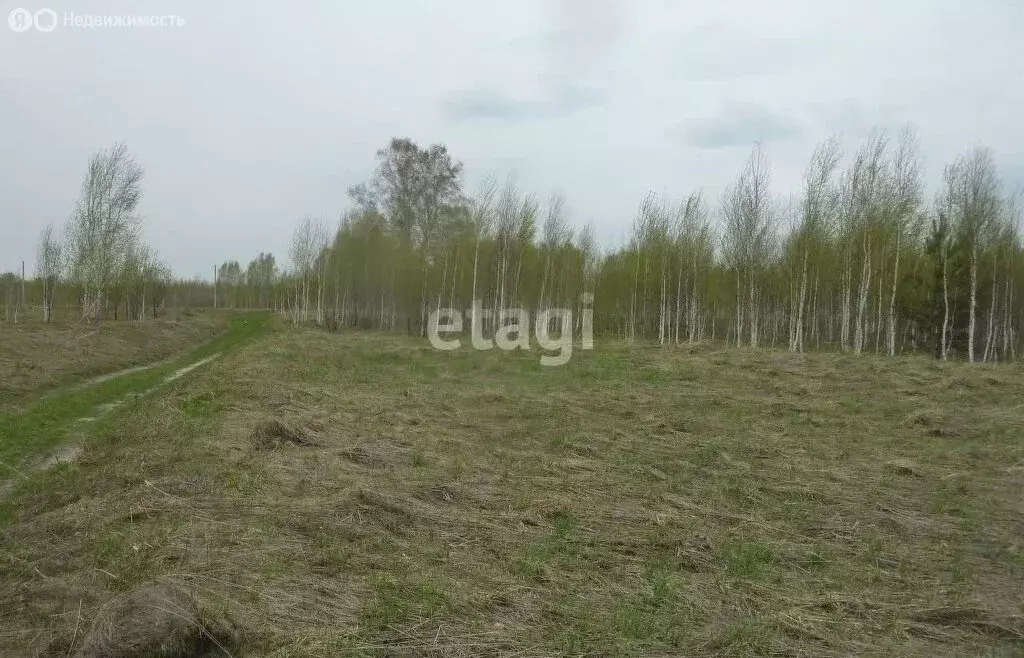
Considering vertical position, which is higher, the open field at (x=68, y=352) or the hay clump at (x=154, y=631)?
the open field at (x=68, y=352)

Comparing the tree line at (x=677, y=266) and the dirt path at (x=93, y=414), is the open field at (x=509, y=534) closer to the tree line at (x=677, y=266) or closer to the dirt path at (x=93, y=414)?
the dirt path at (x=93, y=414)

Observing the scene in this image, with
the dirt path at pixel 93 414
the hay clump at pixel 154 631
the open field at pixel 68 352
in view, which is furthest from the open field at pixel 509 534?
the open field at pixel 68 352

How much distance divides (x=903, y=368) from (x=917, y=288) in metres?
16.0

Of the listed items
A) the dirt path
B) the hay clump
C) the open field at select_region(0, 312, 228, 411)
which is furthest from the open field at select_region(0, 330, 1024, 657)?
the open field at select_region(0, 312, 228, 411)

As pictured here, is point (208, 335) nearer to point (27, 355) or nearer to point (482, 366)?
point (27, 355)

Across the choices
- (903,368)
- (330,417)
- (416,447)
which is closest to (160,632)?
(416,447)

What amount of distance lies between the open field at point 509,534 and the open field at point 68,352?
11.8 feet

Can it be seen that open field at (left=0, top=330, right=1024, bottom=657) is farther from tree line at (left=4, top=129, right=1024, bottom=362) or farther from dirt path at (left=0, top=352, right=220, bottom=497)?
tree line at (left=4, top=129, right=1024, bottom=362)

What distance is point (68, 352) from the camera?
18.1 meters

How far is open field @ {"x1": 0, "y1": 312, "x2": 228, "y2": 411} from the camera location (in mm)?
13750

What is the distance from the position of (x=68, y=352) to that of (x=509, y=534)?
1736 centimetres

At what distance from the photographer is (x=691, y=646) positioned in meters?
3.82

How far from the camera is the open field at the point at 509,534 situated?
12.9ft

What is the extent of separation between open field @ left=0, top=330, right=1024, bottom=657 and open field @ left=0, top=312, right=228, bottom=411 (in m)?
3.59
